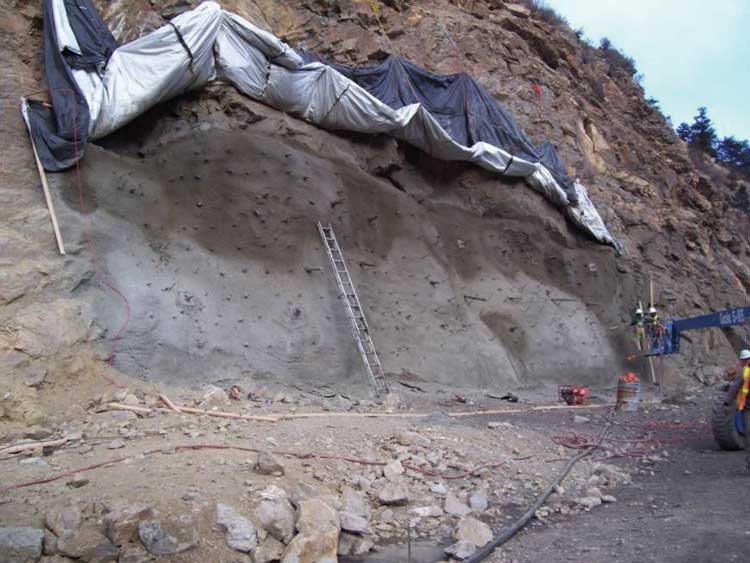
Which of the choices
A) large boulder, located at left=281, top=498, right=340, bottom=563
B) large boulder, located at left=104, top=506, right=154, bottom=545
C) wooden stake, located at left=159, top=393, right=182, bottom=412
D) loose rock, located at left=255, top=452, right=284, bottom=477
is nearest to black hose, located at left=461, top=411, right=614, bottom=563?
large boulder, located at left=281, top=498, right=340, bottom=563

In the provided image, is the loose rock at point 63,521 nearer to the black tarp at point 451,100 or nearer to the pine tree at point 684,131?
the black tarp at point 451,100

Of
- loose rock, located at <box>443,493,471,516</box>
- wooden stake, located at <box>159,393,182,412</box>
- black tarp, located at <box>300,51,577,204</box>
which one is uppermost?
black tarp, located at <box>300,51,577,204</box>

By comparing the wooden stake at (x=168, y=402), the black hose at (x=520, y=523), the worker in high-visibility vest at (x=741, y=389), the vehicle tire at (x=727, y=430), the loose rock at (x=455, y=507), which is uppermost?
the worker in high-visibility vest at (x=741, y=389)

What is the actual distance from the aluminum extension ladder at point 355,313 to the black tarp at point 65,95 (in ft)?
13.5

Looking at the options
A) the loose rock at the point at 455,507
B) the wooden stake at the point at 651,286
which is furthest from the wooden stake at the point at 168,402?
the wooden stake at the point at 651,286

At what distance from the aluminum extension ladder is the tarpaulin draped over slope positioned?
2.44 meters

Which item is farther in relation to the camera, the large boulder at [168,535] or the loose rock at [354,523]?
the loose rock at [354,523]

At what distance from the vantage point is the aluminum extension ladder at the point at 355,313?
31.9 feet

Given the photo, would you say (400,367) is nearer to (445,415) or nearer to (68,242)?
(445,415)

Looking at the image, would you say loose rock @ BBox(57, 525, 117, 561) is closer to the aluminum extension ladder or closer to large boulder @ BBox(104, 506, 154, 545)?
large boulder @ BBox(104, 506, 154, 545)

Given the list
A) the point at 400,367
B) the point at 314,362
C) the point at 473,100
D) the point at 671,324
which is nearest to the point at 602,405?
the point at 671,324

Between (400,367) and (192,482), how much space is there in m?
6.19

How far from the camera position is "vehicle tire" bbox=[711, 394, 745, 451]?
7.81m

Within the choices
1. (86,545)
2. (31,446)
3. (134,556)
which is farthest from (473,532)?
(31,446)
